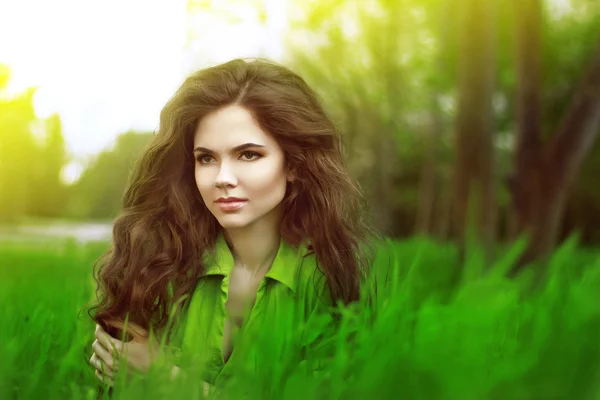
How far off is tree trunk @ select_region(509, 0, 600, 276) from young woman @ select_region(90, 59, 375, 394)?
3728mm

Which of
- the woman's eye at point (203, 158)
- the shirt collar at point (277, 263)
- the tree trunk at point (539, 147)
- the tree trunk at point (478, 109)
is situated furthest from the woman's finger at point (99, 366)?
the tree trunk at point (478, 109)

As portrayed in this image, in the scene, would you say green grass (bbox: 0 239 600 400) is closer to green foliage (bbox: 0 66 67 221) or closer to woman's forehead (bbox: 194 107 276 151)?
woman's forehead (bbox: 194 107 276 151)

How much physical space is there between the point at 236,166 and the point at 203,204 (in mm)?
292

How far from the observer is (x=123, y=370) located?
4.09ft

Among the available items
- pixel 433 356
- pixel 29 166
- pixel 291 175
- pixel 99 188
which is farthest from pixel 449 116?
pixel 29 166

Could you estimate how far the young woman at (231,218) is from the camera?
1.96 m

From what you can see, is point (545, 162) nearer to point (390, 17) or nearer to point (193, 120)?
point (193, 120)

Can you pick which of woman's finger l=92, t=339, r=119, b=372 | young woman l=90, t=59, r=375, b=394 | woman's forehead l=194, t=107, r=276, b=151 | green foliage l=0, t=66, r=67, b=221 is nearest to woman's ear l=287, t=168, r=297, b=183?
young woman l=90, t=59, r=375, b=394

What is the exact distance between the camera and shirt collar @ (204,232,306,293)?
2.00 metres

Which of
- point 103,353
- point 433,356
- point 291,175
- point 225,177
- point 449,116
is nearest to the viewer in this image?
point 433,356

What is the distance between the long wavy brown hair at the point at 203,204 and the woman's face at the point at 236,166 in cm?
6

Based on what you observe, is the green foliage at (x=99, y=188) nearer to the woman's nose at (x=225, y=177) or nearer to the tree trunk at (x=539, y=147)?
the tree trunk at (x=539, y=147)

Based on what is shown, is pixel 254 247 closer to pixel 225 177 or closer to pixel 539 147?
pixel 225 177

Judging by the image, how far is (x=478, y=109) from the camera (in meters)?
5.92
